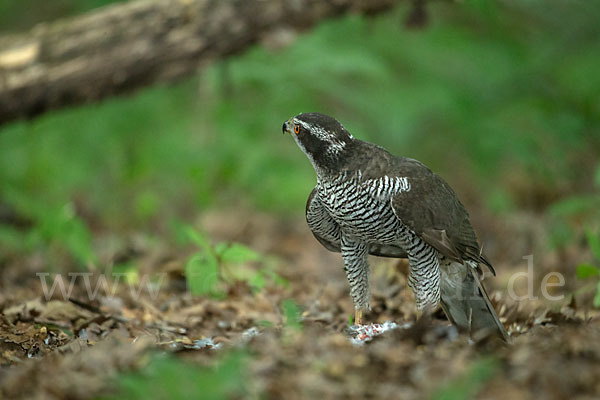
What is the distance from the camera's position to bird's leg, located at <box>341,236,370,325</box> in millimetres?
4145

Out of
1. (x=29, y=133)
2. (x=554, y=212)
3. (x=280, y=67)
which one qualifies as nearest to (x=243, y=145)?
(x=280, y=67)

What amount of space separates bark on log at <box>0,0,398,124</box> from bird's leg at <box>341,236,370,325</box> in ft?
10.0

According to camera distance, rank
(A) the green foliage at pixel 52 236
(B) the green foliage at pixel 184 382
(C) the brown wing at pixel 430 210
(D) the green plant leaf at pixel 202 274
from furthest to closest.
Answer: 1. (A) the green foliage at pixel 52 236
2. (D) the green plant leaf at pixel 202 274
3. (C) the brown wing at pixel 430 210
4. (B) the green foliage at pixel 184 382

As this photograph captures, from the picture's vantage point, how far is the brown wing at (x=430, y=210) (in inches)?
149

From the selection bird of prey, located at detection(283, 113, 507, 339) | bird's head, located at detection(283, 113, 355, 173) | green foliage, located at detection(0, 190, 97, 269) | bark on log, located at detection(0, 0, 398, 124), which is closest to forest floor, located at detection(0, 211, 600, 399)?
bird of prey, located at detection(283, 113, 507, 339)

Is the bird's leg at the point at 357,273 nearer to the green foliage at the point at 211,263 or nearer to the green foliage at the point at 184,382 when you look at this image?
the green foliage at the point at 211,263

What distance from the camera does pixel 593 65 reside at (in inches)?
365

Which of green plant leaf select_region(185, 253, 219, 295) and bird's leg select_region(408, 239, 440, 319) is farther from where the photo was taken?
green plant leaf select_region(185, 253, 219, 295)

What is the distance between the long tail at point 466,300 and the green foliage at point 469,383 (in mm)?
1475

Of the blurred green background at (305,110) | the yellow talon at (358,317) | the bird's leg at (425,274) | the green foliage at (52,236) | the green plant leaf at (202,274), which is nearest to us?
the bird's leg at (425,274)

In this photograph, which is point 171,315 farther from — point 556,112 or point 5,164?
point 556,112

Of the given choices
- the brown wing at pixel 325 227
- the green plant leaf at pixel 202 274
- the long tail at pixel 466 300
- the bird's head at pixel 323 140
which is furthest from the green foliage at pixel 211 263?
the long tail at pixel 466 300

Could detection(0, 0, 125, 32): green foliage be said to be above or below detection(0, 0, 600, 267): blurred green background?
above

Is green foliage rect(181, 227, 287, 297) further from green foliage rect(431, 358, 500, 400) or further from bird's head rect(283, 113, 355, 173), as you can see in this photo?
green foliage rect(431, 358, 500, 400)
